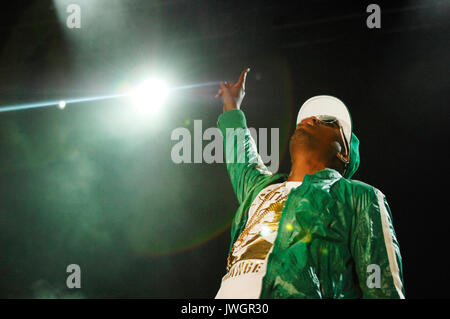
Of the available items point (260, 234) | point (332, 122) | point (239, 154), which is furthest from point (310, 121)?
point (260, 234)

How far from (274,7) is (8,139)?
2627mm

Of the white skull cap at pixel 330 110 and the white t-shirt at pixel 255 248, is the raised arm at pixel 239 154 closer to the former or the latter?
the white t-shirt at pixel 255 248

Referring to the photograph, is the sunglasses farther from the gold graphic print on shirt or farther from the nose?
the gold graphic print on shirt

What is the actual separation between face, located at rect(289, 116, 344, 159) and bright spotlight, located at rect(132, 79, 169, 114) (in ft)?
5.38

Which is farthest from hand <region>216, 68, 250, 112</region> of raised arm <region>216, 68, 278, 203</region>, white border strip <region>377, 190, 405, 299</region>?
white border strip <region>377, 190, 405, 299</region>

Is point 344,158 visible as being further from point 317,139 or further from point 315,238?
point 315,238

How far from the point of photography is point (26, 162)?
130 inches

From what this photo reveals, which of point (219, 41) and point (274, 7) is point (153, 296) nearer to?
point (219, 41)

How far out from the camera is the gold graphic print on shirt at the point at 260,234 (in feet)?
5.23

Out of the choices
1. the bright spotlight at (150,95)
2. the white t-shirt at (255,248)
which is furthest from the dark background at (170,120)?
the white t-shirt at (255,248)

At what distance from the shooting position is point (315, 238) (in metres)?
1.47

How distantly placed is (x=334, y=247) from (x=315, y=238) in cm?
8

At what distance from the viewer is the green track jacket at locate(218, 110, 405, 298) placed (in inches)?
51.8

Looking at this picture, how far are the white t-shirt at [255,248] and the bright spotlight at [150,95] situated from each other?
177cm
